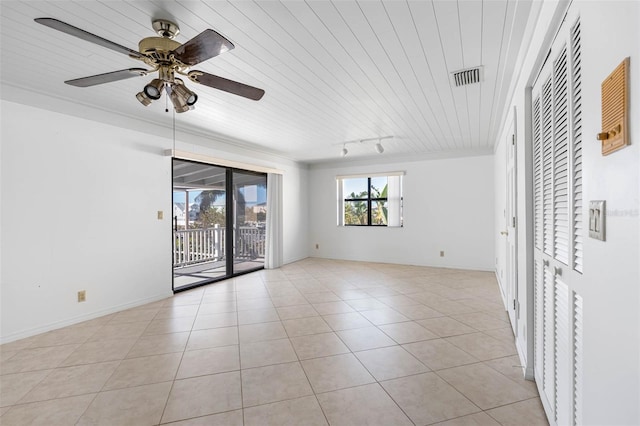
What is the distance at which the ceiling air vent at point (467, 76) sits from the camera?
2.52 m

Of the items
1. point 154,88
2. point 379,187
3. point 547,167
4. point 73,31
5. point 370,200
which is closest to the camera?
point 73,31

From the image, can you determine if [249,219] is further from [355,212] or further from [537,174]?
[537,174]

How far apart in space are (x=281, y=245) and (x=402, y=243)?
2540 mm

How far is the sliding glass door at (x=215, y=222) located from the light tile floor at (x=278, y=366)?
161 centimetres

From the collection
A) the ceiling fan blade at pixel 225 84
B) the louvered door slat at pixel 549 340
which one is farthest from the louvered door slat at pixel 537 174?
the ceiling fan blade at pixel 225 84

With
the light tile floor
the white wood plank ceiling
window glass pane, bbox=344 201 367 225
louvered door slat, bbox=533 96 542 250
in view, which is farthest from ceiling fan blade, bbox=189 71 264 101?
window glass pane, bbox=344 201 367 225

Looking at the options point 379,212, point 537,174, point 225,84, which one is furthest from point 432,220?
point 225,84

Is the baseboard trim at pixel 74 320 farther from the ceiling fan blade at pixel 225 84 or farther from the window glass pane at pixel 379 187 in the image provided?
the window glass pane at pixel 379 187

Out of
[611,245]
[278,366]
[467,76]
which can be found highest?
[467,76]

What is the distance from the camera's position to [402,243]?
20.9ft

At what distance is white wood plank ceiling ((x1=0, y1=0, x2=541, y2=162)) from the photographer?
1.76 meters

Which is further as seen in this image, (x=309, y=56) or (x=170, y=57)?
(x=309, y=56)

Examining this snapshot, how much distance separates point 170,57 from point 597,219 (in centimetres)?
220

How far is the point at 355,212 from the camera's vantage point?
7.04 meters
